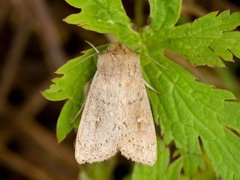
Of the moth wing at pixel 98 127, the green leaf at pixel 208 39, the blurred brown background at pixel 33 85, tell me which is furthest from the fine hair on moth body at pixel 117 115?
the blurred brown background at pixel 33 85

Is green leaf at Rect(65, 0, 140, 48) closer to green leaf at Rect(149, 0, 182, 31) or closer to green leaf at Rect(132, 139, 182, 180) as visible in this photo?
green leaf at Rect(149, 0, 182, 31)

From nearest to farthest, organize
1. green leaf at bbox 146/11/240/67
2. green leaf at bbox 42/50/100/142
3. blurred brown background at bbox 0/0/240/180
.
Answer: green leaf at bbox 146/11/240/67 → green leaf at bbox 42/50/100/142 → blurred brown background at bbox 0/0/240/180

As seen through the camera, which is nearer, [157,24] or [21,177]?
[157,24]

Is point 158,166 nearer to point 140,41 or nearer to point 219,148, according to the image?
point 219,148

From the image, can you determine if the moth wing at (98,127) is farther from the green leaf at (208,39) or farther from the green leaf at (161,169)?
the green leaf at (208,39)

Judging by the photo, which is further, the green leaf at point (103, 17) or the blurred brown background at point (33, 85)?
the blurred brown background at point (33, 85)

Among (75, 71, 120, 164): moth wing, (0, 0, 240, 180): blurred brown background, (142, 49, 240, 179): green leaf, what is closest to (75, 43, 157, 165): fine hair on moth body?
(75, 71, 120, 164): moth wing

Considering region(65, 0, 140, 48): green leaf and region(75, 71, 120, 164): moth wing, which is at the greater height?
region(65, 0, 140, 48): green leaf

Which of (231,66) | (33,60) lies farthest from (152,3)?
(33,60)
